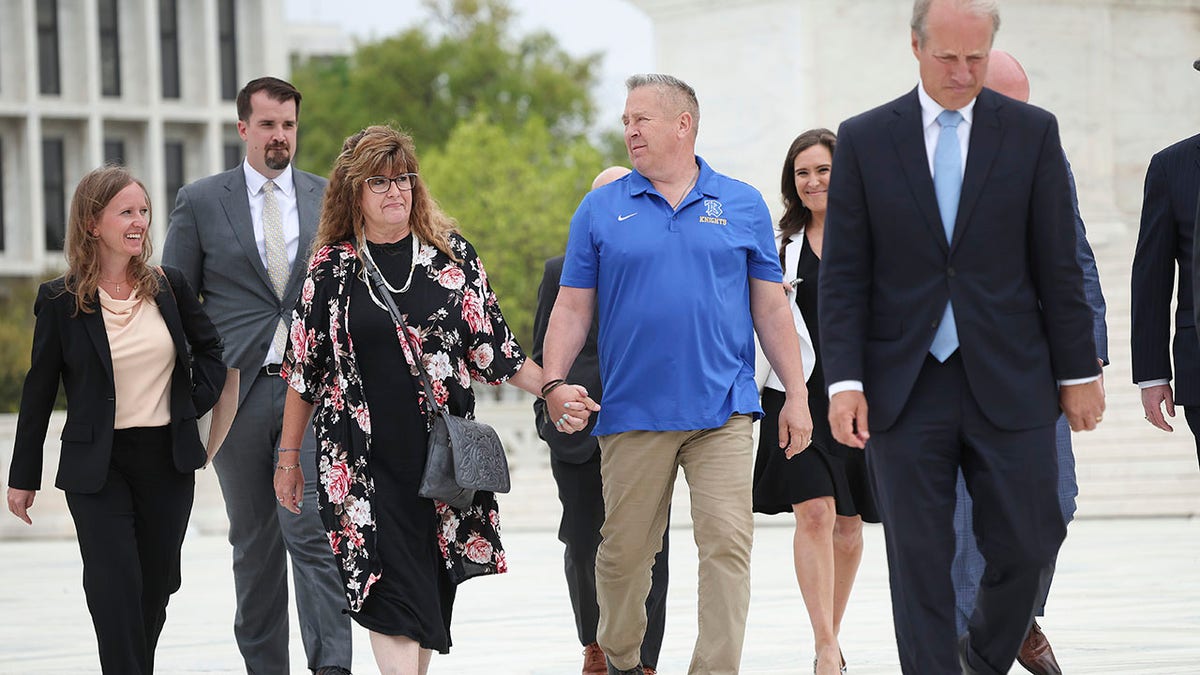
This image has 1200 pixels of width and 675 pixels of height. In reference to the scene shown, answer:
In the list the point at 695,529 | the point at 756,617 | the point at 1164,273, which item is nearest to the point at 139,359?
the point at 695,529

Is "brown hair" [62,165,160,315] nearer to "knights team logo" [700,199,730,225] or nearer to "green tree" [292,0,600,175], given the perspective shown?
"knights team logo" [700,199,730,225]

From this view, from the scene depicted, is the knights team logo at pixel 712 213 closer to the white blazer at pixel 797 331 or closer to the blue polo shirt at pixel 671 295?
the blue polo shirt at pixel 671 295

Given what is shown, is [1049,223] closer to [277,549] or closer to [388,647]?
[388,647]

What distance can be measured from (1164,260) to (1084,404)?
1906mm

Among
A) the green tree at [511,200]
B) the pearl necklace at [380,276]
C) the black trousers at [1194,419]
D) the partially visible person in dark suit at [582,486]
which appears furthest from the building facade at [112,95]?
the black trousers at [1194,419]

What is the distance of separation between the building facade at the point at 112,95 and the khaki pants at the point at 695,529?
54014 mm

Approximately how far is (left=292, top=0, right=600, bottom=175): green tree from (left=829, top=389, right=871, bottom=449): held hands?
6059 centimetres

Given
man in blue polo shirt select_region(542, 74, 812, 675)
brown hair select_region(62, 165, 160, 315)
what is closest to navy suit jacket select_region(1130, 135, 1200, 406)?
man in blue polo shirt select_region(542, 74, 812, 675)

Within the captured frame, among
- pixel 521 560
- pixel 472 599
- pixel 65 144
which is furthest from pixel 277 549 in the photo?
pixel 65 144

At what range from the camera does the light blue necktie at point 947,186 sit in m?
5.86

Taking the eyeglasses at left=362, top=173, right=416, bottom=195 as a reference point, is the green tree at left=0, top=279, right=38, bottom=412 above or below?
below

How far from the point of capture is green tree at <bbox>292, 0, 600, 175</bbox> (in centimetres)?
6738

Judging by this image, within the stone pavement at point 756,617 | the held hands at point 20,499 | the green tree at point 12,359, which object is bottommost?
the green tree at point 12,359

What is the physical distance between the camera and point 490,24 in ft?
234
